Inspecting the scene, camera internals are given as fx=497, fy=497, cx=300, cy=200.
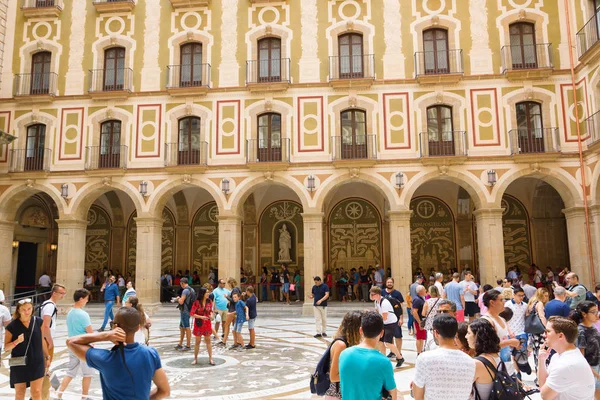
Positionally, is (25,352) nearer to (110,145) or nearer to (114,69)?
(110,145)

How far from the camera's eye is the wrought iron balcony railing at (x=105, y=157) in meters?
21.3

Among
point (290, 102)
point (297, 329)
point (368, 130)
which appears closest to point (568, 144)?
point (368, 130)

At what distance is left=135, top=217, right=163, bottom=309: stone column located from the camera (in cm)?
2056

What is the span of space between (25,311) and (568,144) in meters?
19.6

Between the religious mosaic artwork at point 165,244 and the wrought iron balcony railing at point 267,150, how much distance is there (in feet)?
25.1

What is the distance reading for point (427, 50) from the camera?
20969 millimetres

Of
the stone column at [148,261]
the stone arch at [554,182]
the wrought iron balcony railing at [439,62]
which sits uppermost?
the wrought iron balcony railing at [439,62]

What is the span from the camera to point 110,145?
861 inches

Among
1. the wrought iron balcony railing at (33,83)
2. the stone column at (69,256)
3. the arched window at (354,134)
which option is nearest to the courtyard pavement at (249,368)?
the stone column at (69,256)

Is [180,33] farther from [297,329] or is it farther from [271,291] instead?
[297,329]

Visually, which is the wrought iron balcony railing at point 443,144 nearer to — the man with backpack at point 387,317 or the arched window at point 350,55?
the arched window at point 350,55

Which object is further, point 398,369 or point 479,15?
point 479,15

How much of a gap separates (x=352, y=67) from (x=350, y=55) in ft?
1.78

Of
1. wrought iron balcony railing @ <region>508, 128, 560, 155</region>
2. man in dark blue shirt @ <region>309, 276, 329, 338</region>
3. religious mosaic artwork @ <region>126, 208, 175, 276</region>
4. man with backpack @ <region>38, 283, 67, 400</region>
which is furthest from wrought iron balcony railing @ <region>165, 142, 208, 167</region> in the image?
man with backpack @ <region>38, 283, 67, 400</region>
